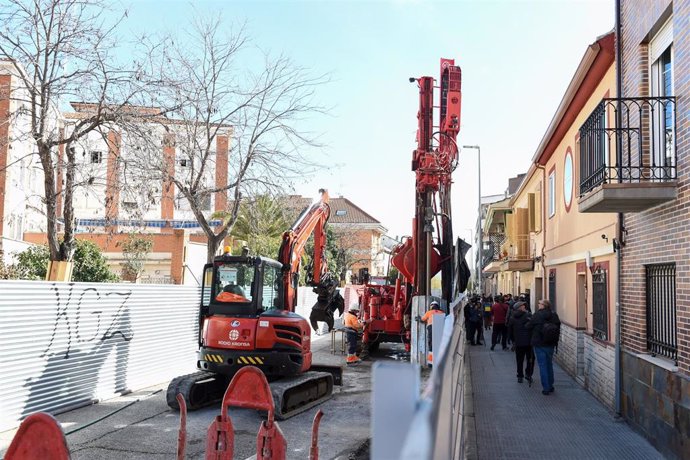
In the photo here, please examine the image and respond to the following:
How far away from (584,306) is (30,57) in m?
12.0

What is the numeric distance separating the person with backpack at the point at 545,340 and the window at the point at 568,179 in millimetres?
3503

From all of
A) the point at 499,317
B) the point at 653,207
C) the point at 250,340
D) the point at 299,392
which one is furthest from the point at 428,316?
the point at 499,317

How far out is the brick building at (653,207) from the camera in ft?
22.4

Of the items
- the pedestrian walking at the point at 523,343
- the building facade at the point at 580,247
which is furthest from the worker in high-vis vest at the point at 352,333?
the building facade at the point at 580,247

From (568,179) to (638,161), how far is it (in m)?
6.21

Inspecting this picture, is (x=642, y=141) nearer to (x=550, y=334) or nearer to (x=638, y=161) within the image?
(x=638, y=161)

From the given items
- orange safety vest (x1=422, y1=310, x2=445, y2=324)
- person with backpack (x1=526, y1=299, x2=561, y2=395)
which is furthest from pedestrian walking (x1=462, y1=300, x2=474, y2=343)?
person with backpack (x1=526, y1=299, x2=561, y2=395)

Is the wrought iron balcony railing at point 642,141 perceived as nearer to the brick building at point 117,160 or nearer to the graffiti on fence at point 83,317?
the graffiti on fence at point 83,317

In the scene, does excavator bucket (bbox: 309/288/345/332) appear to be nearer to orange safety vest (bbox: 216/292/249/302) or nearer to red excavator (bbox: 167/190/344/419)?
red excavator (bbox: 167/190/344/419)

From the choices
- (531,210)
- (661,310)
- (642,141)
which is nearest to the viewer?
(661,310)

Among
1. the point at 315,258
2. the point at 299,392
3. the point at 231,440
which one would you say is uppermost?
the point at 315,258

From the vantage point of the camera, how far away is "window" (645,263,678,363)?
24.1 ft

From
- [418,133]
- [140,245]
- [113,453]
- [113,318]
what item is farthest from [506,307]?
[140,245]

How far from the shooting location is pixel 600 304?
1102cm
